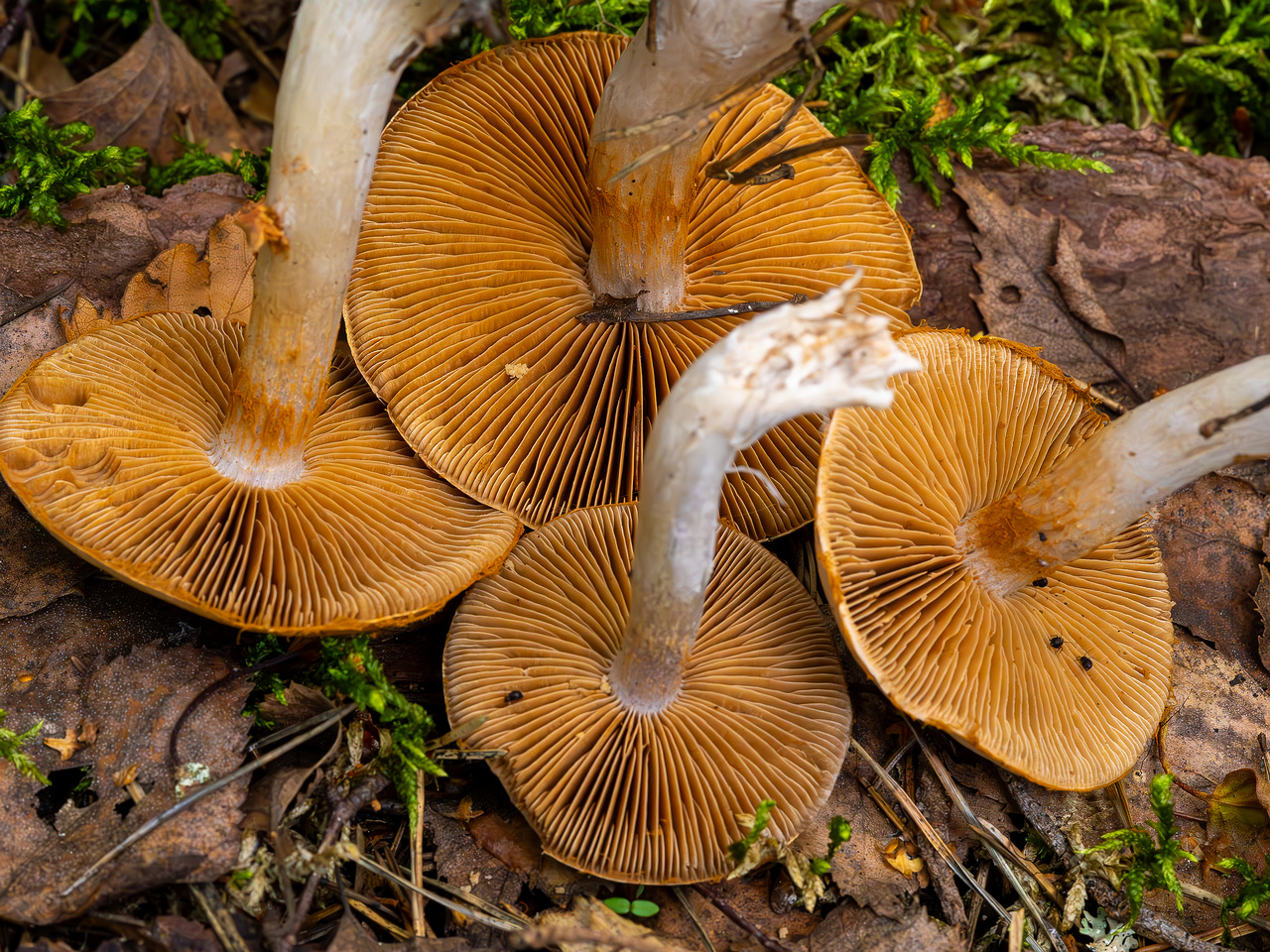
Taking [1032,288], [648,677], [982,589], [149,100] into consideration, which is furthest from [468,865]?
[149,100]

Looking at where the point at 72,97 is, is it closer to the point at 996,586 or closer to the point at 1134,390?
the point at 996,586

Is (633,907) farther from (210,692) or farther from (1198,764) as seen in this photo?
(1198,764)

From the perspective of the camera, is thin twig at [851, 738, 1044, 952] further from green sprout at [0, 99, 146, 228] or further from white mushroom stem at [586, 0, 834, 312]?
green sprout at [0, 99, 146, 228]

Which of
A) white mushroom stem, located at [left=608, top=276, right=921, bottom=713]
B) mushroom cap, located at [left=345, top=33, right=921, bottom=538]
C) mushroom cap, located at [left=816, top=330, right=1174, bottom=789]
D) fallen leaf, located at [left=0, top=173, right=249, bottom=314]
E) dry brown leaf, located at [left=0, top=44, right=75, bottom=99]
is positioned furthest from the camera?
dry brown leaf, located at [left=0, top=44, right=75, bottom=99]

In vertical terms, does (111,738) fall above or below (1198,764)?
above

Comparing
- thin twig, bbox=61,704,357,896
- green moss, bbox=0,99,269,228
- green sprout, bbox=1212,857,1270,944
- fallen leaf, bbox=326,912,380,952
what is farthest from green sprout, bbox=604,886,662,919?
green moss, bbox=0,99,269,228

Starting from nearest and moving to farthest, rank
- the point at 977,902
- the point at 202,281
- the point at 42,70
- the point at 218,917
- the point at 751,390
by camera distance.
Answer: the point at 751,390
the point at 218,917
the point at 977,902
the point at 202,281
the point at 42,70

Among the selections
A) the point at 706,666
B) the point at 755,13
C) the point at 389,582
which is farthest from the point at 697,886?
the point at 755,13

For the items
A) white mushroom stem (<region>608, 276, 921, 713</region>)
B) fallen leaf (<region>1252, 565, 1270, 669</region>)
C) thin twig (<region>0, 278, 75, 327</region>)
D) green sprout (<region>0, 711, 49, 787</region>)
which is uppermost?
thin twig (<region>0, 278, 75, 327</region>)

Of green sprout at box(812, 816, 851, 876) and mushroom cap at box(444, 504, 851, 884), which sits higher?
mushroom cap at box(444, 504, 851, 884)
